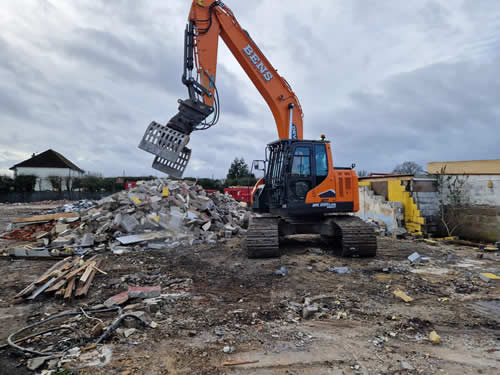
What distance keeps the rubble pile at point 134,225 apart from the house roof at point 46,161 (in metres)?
41.0

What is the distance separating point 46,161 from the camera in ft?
152

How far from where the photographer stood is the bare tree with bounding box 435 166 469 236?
438 inches

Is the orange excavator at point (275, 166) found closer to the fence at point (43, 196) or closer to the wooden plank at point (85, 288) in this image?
the wooden plank at point (85, 288)

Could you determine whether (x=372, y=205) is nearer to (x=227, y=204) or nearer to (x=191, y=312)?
(x=227, y=204)

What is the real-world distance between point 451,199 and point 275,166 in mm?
7491

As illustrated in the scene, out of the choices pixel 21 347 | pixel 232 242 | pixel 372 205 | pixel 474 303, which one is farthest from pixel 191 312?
pixel 372 205

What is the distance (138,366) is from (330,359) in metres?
1.82

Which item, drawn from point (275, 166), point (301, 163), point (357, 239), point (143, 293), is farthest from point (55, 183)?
point (357, 239)

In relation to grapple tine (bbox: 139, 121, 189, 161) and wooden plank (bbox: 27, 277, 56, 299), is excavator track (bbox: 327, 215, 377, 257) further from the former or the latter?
wooden plank (bbox: 27, 277, 56, 299)

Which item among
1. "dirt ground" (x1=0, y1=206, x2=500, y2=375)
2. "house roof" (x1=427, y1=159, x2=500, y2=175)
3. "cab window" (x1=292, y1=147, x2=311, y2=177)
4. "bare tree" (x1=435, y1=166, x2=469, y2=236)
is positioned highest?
"house roof" (x1=427, y1=159, x2=500, y2=175)

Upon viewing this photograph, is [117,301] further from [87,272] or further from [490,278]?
[490,278]

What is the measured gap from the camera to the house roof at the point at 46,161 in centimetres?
4538

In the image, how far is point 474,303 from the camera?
4.48m

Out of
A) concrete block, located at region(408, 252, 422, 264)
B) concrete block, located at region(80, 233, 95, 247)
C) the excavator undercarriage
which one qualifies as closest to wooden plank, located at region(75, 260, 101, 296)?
the excavator undercarriage
